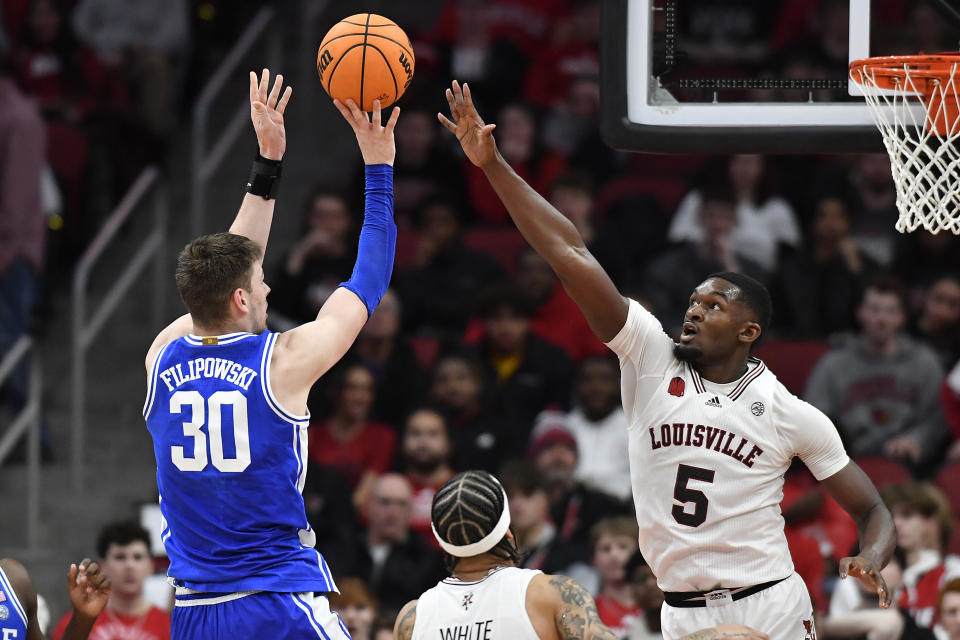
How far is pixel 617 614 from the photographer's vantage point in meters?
8.42

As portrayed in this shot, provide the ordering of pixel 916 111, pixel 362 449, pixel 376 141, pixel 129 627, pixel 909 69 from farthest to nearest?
pixel 362 449 → pixel 129 627 → pixel 916 111 → pixel 909 69 → pixel 376 141

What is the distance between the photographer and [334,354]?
521 cm

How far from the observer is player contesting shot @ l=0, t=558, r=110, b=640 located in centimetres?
Answer: 569

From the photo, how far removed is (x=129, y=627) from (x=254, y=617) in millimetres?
3498

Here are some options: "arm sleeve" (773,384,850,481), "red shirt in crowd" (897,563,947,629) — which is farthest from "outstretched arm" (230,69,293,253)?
"red shirt in crowd" (897,563,947,629)

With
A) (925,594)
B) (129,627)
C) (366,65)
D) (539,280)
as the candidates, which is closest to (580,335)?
(539,280)

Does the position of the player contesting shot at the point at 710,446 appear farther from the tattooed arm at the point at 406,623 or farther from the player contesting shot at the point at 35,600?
the player contesting shot at the point at 35,600

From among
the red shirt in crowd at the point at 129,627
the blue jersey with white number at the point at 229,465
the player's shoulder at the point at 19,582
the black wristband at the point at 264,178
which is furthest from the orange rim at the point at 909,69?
the red shirt in crowd at the point at 129,627

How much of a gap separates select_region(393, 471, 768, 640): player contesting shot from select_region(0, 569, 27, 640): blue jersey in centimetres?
150

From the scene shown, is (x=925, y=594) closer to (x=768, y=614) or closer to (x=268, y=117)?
(x=768, y=614)

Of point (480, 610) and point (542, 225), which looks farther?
point (542, 225)

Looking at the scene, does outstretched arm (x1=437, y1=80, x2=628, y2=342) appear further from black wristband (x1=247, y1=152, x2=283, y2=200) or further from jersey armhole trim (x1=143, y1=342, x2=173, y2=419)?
jersey armhole trim (x1=143, y1=342, x2=173, y2=419)

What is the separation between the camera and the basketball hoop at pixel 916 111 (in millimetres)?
5883

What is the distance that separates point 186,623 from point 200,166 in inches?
Result: 287
